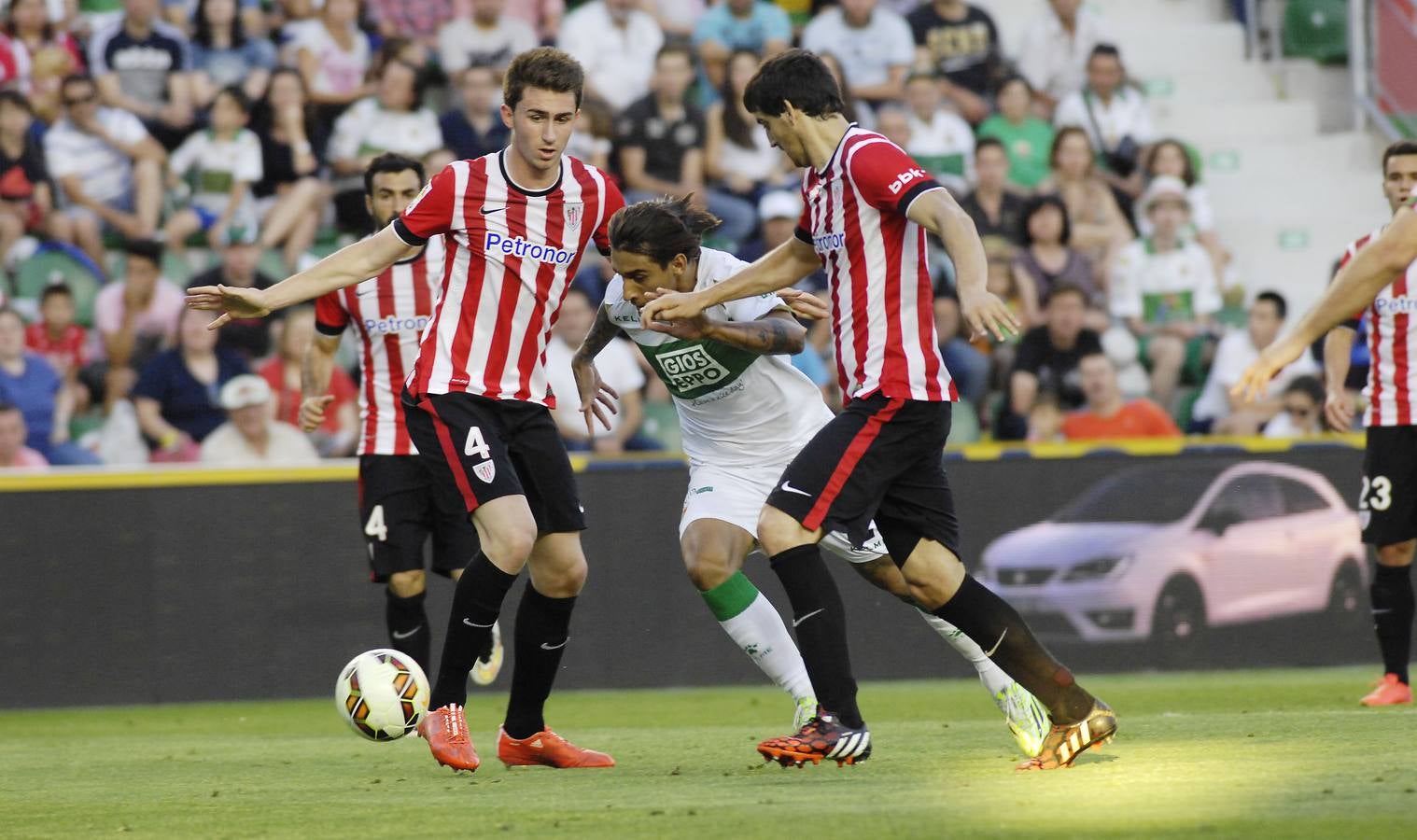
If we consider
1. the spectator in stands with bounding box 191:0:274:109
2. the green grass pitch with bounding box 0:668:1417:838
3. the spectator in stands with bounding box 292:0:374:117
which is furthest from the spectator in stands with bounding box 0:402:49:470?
the spectator in stands with bounding box 292:0:374:117

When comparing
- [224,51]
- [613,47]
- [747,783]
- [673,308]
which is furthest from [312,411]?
[613,47]

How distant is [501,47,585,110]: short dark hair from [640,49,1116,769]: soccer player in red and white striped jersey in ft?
2.69

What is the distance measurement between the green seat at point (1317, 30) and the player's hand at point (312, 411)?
11957mm

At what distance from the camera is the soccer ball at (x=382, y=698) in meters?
6.86

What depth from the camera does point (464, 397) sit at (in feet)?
22.1

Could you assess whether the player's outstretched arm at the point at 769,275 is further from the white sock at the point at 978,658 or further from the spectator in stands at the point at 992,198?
the spectator in stands at the point at 992,198

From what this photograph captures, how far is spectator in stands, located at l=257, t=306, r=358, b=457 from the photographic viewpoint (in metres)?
12.4

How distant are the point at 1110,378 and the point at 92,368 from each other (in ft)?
21.9

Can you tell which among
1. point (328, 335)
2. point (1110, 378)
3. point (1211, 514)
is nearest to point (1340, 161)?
point (1110, 378)

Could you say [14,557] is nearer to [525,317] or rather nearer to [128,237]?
[128,237]

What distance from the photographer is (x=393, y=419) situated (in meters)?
8.90

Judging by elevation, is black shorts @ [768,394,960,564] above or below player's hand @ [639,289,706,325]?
below

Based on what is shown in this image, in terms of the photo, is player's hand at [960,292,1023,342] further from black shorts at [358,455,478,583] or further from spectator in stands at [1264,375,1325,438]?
spectator in stands at [1264,375,1325,438]

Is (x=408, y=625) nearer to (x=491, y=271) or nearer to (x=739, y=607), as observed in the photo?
(x=739, y=607)
